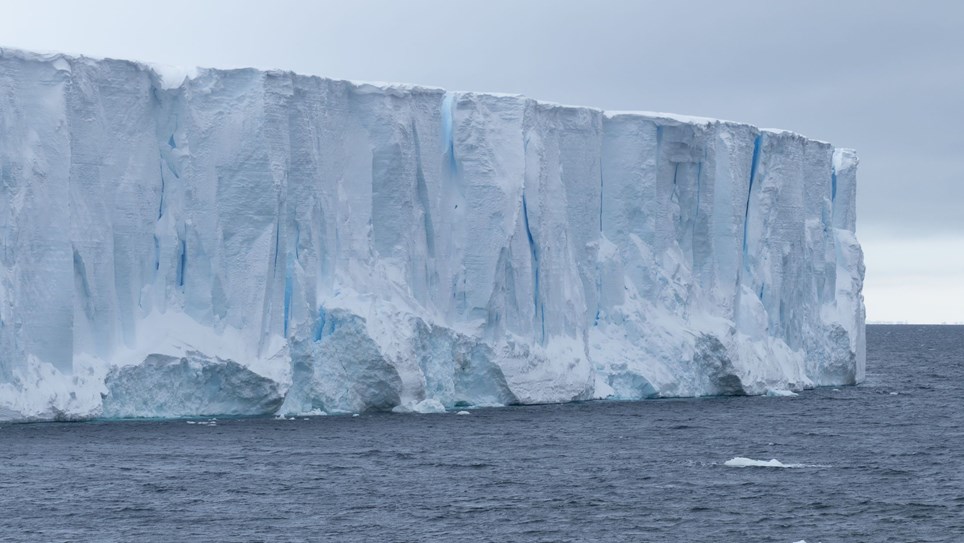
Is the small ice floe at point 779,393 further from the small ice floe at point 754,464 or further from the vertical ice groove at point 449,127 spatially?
the small ice floe at point 754,464

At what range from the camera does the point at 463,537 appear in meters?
13.4

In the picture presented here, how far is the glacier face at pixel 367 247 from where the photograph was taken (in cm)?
2025

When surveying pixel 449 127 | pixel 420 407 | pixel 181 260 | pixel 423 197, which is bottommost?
pixel 420 407

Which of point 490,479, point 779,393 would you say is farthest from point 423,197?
point 779,393

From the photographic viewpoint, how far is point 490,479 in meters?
16.9

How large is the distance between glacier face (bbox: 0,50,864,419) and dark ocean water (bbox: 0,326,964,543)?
0.78 metres

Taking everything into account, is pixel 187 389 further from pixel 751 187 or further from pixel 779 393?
pixel 751 187

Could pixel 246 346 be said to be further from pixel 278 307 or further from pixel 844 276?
pixel 844 276

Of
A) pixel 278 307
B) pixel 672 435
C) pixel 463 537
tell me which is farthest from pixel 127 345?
pixel 463 537

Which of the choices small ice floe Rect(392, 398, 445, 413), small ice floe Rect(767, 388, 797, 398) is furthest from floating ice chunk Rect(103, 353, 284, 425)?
small ice floe Rect(767, 388, 797, 398)

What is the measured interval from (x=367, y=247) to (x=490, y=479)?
6.99m

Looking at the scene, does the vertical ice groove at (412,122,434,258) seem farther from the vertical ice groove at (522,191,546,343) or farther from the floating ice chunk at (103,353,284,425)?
the floating ice chunk at (103,353,284,425)

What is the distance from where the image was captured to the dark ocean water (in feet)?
45.0

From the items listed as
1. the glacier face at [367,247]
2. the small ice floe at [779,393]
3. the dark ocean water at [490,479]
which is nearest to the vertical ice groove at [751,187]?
the glacier face at [367,247]
